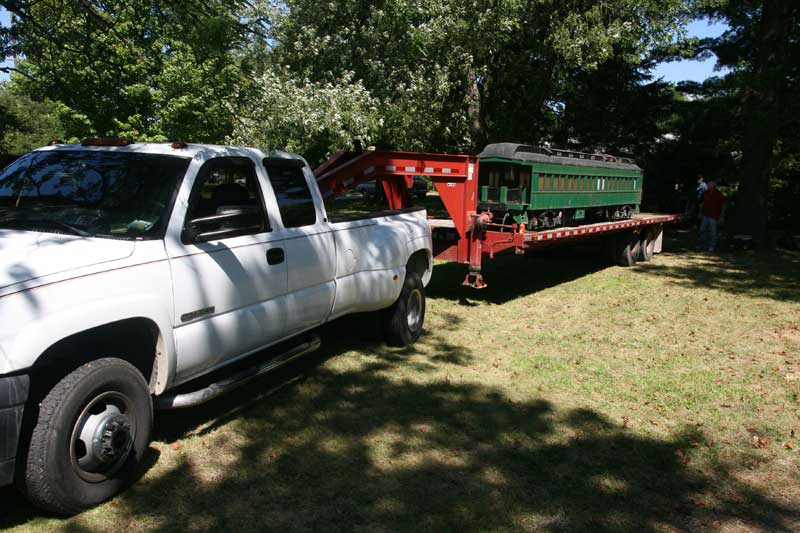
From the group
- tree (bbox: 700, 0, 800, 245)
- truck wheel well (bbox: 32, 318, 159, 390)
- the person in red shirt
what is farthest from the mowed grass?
tree (bbox: 700, 0, 800, 245)

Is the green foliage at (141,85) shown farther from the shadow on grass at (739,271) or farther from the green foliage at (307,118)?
the shadow on grass at (739,271)

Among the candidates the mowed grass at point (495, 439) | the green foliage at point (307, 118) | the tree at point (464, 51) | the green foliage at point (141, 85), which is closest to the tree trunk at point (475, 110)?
the tree at point (464, 51)

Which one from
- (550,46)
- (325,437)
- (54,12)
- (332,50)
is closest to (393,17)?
(332,50)

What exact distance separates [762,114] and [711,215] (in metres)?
2.67

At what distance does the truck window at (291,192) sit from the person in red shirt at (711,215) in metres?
13.5

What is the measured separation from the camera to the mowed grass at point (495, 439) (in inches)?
155

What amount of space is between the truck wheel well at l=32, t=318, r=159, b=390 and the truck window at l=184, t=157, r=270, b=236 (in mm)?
765

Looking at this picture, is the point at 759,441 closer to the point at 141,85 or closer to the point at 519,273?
the point at 519,273

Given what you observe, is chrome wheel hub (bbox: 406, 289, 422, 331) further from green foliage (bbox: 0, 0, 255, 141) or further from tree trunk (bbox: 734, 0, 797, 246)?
tree trunk (bbox: 734, 0, 797, 246)

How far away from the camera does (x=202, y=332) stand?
4.22m

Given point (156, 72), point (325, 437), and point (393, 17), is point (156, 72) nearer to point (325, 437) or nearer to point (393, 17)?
point (393, 17)

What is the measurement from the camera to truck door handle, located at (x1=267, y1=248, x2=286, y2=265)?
191 inches

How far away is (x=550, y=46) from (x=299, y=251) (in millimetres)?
13539

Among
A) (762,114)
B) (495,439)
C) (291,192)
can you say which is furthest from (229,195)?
(762,114)
